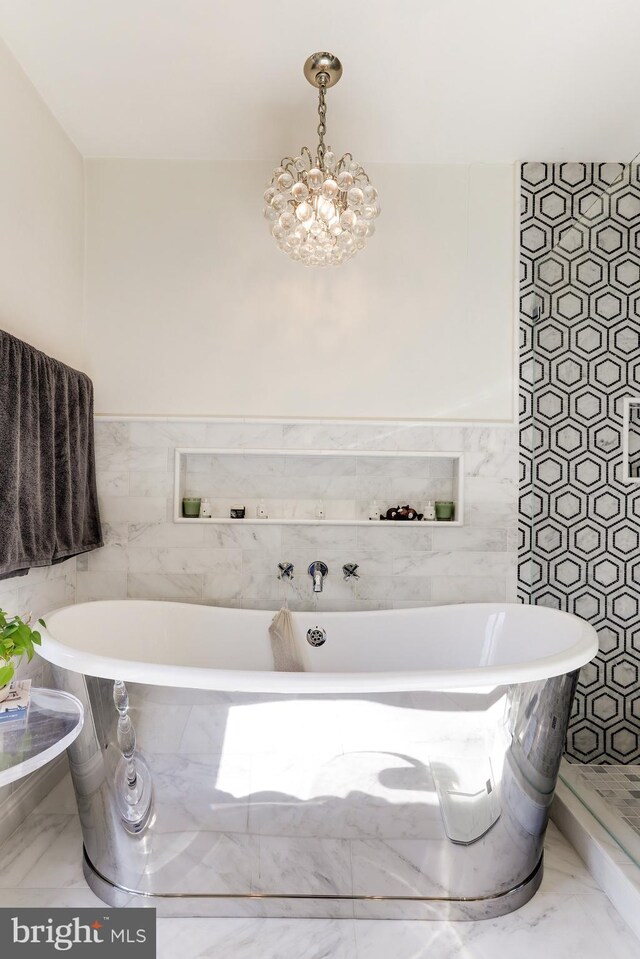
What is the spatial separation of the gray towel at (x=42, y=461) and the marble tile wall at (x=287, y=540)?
0.16m

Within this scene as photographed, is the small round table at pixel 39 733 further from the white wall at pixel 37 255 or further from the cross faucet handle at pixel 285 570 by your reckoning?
the cross faucet handle at pixel 285 570

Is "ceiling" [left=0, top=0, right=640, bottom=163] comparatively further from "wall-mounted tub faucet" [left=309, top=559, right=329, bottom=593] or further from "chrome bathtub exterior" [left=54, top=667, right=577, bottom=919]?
"chrome bathtub exterior" [left=54, top=667, right=577, bottom=919]

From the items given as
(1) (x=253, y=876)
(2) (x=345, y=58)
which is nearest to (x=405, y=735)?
(1) (x=253, y=876)

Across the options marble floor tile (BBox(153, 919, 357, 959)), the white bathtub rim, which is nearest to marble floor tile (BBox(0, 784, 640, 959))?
marble floor tile (BBox(153, 919, 357, 959))

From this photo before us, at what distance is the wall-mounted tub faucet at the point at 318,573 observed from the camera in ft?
8.69

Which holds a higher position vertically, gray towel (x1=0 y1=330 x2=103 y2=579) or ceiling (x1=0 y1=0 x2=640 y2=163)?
ceiling (x1=0 y1=0 x2=640 y2=163)

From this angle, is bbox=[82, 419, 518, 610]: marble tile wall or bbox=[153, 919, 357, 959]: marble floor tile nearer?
bbox=[153, 919, 357, 959]: marble floor tile

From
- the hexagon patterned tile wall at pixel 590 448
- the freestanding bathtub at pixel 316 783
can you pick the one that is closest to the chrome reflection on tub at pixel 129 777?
the freestanding bathtub at pixel 316 783

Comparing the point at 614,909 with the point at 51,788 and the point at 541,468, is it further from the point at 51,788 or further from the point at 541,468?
the point at 51,788

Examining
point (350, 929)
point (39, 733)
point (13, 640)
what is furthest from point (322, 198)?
point (350, 929)

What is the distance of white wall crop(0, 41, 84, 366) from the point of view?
2.11m

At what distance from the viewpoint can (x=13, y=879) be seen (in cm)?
179

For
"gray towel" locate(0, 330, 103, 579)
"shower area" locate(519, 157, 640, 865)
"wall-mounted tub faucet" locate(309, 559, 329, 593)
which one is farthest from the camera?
"wall-mounted tub faucet" locate(309, 559, 329, 593)

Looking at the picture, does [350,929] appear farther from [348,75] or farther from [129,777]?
[348,75]
